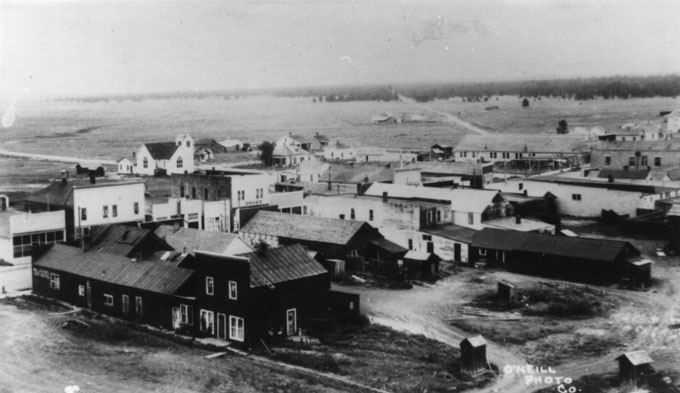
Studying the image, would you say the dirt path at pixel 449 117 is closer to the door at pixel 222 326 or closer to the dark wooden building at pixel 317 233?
the dark wooden building at pixel 317 233

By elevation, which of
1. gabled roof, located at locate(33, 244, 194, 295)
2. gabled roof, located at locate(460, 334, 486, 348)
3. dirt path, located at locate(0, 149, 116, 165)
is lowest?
gabled roof, located at locate(460, 334, 486, 348)

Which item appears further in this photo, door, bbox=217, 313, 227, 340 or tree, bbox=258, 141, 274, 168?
tree, bbox=258, 141, 274, 168

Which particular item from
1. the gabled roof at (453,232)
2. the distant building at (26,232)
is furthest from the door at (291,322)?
the gabled roof at (453,232)

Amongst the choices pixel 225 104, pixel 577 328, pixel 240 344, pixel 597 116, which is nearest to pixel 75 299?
pixel 240 344

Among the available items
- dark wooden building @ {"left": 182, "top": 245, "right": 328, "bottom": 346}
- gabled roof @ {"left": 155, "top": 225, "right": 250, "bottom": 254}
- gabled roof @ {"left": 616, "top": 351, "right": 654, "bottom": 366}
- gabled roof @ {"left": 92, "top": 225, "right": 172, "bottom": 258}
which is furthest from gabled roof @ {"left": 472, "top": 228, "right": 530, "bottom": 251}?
gabled roof @ {"left": 92, "top": 225, "right": 172, "bottom": 258}

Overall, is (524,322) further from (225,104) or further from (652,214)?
(225,104)

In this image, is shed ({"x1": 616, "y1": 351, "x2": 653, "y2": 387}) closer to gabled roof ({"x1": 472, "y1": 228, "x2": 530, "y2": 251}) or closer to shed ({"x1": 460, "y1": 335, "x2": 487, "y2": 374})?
shed ({"x1": 460, "y1": 335, "x2": 487, "y2": 374})

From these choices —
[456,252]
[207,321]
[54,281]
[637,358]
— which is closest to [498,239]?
[456,252]

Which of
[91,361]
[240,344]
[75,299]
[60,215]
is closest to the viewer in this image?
[91,361]
